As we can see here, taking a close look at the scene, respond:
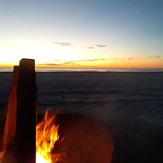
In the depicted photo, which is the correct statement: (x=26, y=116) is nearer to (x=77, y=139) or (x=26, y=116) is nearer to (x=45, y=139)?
(x=45, y=139)

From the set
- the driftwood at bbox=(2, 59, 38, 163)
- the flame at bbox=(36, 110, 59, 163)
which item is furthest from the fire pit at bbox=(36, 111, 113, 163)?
the driftwood at bbox=(2, 59, 38, 163)

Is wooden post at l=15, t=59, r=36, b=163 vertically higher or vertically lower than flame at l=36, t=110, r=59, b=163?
higher

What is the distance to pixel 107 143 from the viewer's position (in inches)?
243

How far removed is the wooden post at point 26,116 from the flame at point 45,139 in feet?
4.91

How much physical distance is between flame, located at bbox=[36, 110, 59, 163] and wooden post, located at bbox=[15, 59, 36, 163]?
1495mm

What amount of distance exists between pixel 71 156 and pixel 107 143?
1.07m

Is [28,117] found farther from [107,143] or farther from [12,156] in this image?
[107,143]

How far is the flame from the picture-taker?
4.88m

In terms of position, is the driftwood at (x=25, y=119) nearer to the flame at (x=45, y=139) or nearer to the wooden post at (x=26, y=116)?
the wooden post at (x=26, y=116)

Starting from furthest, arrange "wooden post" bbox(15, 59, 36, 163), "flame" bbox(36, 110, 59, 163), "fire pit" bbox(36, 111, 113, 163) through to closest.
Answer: "fire pit" bbox(36, 111, 113, 163) → "flame" bbox(36, 110, 59, 163) → "wooden post" bbox(15, 59, 36, 163)

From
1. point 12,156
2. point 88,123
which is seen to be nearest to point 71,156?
point 88,123

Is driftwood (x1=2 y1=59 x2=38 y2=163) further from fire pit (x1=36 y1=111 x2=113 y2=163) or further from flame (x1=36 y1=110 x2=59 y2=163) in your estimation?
fire pit (x1=36 y1=111 x2=113 y2=163)

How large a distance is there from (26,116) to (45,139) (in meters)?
1.86

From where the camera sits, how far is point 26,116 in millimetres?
3439
